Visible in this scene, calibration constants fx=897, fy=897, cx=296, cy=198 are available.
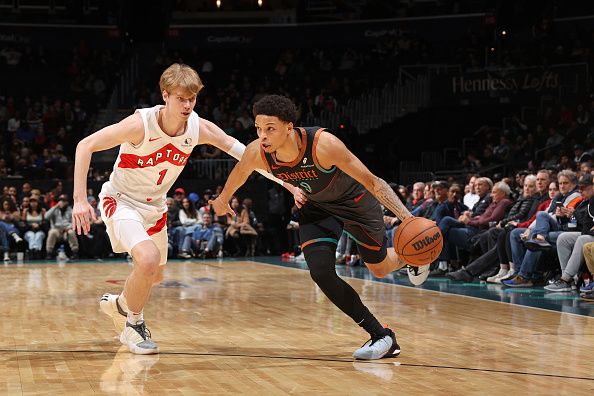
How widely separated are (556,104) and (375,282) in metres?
9.57

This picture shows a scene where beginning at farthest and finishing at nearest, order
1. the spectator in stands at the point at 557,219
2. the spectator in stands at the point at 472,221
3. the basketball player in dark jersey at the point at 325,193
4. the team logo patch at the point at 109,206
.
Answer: the spectator in stands at the point at 472,221 → the spectator in stands at the point at 557,219 → the team logo patch at the point at 109,206 → the basketball player in dark jersey at the point at 325,193

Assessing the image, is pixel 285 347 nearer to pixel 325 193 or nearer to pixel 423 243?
pixel 325 193

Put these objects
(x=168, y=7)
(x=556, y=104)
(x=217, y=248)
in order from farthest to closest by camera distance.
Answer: (x=168, y=7), (x=556, y=104), (x=217, y=248)

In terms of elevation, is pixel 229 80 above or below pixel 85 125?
above

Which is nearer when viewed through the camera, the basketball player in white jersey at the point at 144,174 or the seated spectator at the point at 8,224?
the basketball player in white jersey at the point at 144,174

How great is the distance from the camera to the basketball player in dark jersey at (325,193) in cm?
576

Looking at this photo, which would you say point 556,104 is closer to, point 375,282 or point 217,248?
point 217,248

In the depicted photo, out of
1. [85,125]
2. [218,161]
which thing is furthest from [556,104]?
[85,125]

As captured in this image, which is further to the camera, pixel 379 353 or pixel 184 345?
pixel 184 345

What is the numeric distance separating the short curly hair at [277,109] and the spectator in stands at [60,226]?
12.5 m

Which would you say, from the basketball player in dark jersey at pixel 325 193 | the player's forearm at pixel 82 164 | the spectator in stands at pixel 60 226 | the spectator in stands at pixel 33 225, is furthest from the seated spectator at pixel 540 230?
the spectator in stands at pixel 33 225

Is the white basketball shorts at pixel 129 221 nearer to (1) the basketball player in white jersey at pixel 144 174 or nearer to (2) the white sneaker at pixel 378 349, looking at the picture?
(1) the basketball player in white jersey at pixel 144 174

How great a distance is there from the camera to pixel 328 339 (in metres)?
6.80

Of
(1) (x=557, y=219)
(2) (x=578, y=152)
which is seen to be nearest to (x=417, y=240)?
(1) (x=557, y=219)
